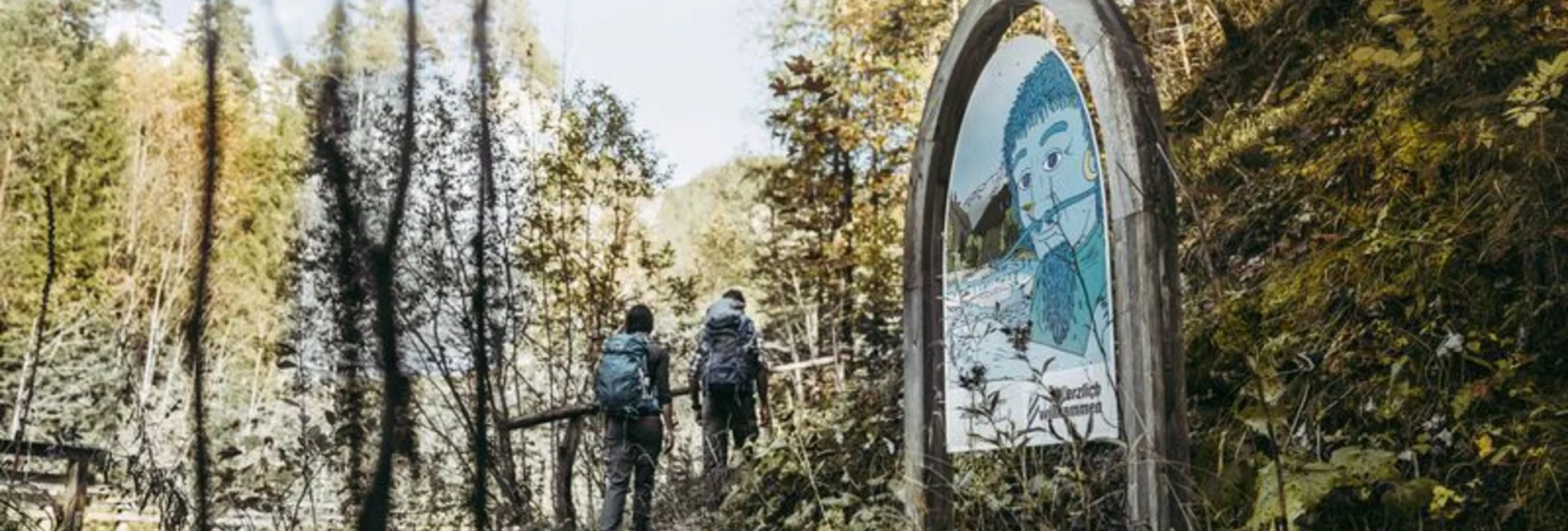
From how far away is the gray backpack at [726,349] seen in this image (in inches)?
290

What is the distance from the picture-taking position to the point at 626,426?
5.98 m

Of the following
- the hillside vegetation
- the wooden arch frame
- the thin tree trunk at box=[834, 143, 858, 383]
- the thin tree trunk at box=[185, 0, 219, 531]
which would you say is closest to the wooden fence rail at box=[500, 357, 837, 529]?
the hillside vegetation

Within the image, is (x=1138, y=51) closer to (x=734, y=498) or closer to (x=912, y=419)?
(x=912, y=419)

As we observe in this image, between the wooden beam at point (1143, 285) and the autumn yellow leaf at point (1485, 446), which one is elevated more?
the wooden beam at point (1143, 285)

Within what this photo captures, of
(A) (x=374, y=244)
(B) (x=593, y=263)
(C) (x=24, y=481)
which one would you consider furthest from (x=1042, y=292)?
(B) (x=593, y=263)

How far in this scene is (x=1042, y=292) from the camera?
3.15 metres

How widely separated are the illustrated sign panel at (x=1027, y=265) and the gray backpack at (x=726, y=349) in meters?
3.63

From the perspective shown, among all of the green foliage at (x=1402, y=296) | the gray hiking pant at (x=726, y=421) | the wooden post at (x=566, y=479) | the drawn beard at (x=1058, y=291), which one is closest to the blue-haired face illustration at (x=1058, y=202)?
the drawn beard at (x=1058, y=291)

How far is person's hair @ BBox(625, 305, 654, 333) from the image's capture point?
20.1ft

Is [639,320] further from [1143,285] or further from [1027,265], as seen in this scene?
[1143,285]

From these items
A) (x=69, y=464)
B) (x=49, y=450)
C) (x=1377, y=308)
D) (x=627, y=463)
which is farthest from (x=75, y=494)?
(x=1377, y=308)

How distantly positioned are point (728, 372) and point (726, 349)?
0.16m

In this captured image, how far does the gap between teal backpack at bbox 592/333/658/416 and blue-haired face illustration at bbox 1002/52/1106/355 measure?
3036mm

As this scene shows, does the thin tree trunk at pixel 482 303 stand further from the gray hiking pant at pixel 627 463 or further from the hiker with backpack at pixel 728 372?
the hiker with backpack at pixel 728 372
